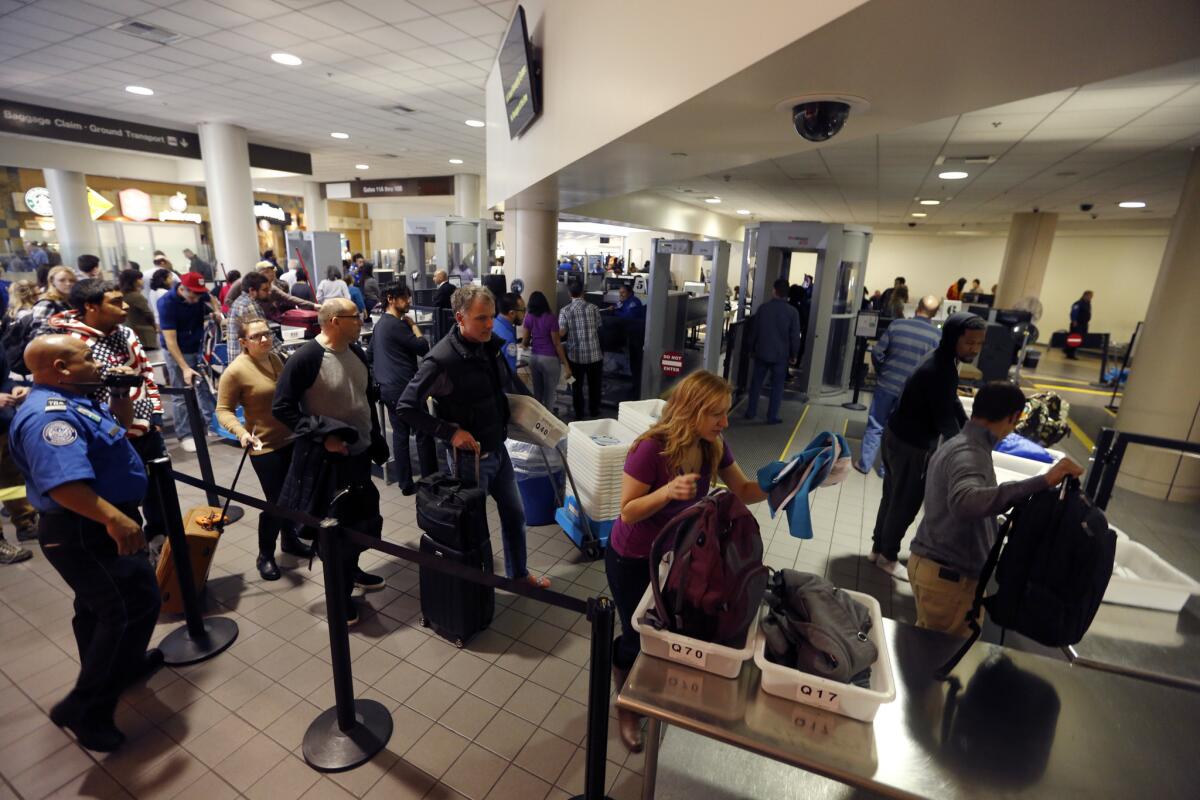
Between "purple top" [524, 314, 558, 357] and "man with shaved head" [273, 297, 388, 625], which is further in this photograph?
"purple top" [524, 314, 558, 357]

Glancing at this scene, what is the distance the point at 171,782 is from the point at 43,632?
1540 millimetres

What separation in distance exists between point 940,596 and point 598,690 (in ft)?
5.74

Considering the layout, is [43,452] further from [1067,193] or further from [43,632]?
[1067,193]

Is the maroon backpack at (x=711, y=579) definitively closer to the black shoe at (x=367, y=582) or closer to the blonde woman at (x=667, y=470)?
the blonde woman at (x=667, y=470)

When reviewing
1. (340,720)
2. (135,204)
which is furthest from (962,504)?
(135,204)

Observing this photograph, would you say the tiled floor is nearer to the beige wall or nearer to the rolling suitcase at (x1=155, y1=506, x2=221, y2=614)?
the rolling suitcase at (x1=155, y1=506, x2=221, y2=614)

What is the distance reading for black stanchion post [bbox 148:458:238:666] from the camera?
2695mm

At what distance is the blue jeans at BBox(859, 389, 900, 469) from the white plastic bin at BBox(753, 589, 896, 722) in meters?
3.72

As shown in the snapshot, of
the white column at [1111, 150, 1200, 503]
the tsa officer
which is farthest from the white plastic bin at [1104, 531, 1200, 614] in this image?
the tsa officer

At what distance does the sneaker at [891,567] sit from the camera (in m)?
3.96

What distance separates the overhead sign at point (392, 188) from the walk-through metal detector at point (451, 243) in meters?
6.13

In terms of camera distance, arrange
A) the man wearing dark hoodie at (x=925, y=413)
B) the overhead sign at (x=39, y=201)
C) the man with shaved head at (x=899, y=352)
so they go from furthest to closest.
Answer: the overhead sign at (x=39, y=201), the man with shaved head at (x=899, y=352), the man wearing dark hoodie at (x=925, y=413)

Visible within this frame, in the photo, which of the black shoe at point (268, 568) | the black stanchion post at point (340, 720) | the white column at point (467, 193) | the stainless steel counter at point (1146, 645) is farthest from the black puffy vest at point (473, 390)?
the white column at point (467, 193)

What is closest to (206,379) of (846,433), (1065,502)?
(1065,502)
